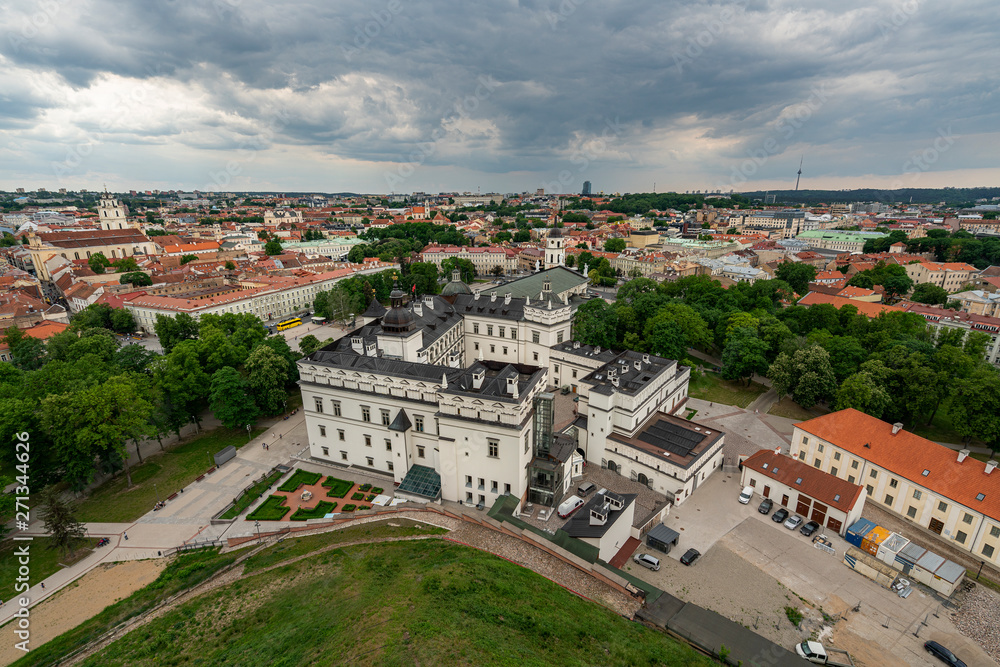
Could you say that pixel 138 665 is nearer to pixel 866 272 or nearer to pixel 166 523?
pixel 166 523

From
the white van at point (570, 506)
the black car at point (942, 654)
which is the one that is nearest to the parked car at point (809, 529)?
the black car at point (942, 654)

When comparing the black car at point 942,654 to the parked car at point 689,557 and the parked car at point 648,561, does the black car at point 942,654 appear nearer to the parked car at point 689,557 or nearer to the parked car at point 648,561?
the parked car at point 689,557

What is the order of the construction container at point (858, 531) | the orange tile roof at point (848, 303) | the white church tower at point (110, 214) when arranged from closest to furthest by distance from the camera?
the construction container at point (858, 531) → the orange tile roof at point (848, 303) → the white church tower at point (110, 214)

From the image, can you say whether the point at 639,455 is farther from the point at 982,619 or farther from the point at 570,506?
the point at 982,619

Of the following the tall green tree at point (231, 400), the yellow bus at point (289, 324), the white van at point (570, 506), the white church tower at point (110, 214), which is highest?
the white church tower at point (110, 214)

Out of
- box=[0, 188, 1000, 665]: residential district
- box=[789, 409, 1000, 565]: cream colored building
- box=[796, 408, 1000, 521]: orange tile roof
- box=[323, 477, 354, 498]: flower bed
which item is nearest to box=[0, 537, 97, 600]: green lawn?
box=[0, 188, 1000, 665]: residential district

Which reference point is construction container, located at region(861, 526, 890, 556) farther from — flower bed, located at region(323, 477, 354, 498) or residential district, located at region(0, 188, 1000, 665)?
flower bed, located at region(323, 477, 354, 498)
